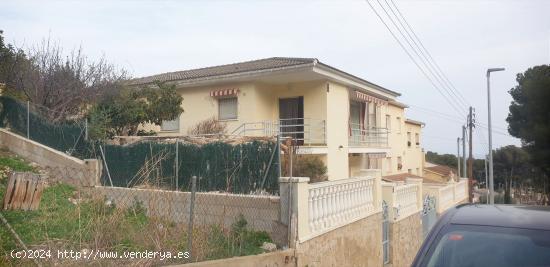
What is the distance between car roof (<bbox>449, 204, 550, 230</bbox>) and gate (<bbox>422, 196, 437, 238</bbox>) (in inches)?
423

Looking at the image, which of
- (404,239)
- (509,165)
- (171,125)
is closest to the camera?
(404,239)

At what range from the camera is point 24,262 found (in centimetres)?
486

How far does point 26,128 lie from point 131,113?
329 centimetres

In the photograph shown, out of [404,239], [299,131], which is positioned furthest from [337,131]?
[404,239]

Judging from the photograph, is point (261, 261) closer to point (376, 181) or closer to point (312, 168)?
point (376, 181)

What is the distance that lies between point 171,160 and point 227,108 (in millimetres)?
9387

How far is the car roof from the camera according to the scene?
3.36 metres

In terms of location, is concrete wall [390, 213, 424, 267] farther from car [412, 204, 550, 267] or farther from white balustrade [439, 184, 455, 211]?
car [412, 204, 550, 267]

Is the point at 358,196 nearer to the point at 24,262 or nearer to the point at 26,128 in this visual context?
the point at 24,262

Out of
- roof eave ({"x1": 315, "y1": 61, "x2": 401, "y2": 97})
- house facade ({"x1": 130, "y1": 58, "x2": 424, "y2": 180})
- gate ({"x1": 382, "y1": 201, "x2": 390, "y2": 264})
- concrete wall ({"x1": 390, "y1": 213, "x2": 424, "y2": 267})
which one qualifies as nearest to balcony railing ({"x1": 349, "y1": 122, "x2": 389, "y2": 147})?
house facade ({"x1": 130, "y1": 58, "x2": 424, "y2": 180})

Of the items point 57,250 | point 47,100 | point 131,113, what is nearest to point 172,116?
point 131,113

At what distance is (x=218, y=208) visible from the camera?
321 inches

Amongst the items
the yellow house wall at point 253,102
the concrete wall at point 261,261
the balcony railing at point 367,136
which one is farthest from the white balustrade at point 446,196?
the concrete wall at point 261,261

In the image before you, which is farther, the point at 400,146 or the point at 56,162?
the point at 400,146
